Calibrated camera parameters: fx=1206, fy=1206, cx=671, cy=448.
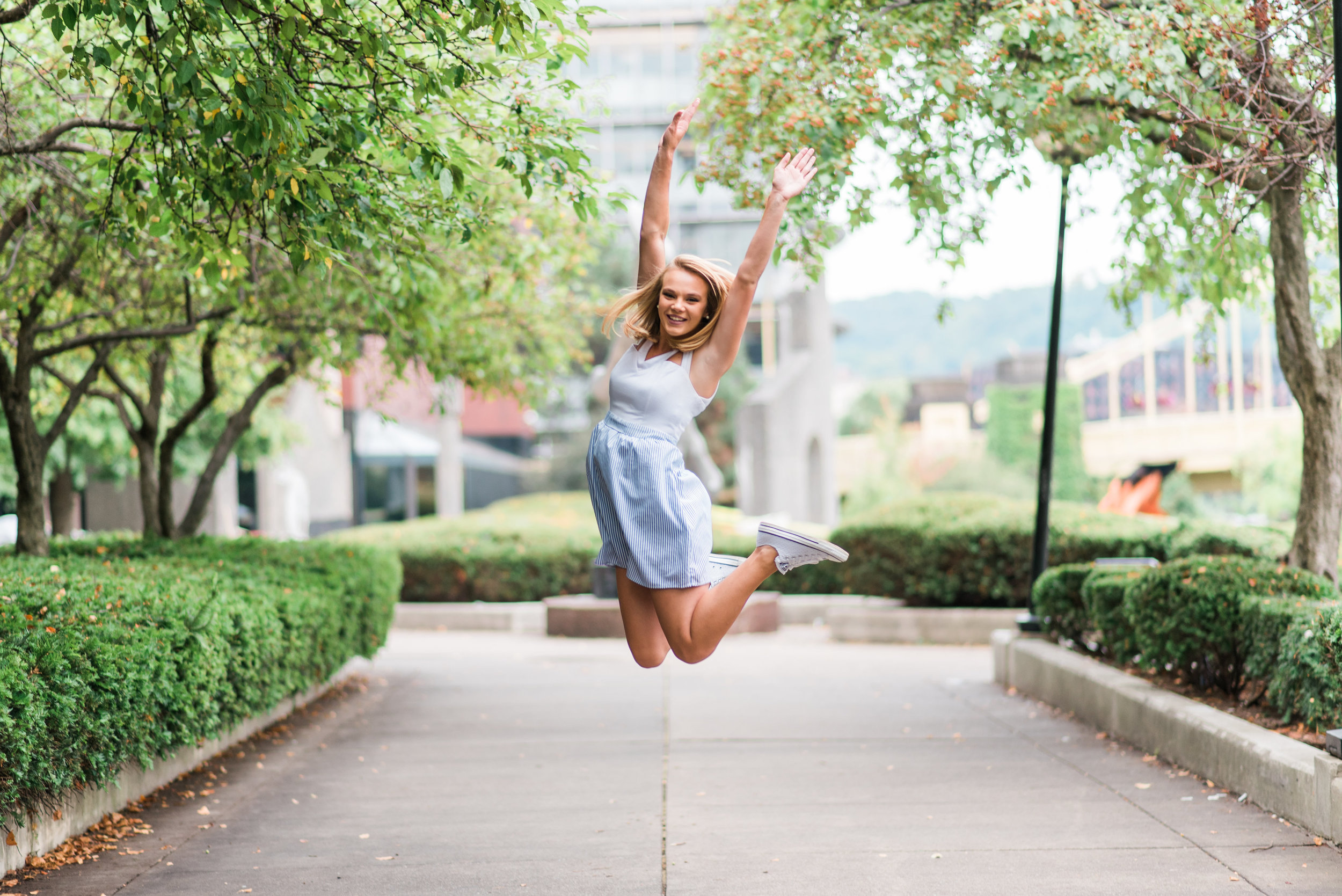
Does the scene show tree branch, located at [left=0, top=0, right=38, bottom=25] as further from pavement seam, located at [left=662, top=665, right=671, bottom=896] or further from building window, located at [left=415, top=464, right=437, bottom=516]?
building window, located at [left=415, top=464, right=437, bottom=516]

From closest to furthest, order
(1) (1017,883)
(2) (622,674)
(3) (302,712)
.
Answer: (1) (1017,883) < (3) (302,712) < (2) (622,674)

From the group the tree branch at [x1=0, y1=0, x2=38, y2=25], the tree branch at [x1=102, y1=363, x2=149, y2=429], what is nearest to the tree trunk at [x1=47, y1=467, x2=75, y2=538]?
the tree branch at [x1=102, y1=363, x2=149, y2=429]

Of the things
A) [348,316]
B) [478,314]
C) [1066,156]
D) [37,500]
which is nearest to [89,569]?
[37,500]

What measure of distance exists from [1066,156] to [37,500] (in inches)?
302

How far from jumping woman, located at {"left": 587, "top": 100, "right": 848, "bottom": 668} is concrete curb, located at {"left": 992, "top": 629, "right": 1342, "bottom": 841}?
2822 mm

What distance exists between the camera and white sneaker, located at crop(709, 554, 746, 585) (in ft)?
13.7

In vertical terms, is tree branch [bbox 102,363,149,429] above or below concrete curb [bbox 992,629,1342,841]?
above

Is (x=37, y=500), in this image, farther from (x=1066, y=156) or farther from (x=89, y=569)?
(x=1066, y=156)

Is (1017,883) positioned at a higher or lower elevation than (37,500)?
lower

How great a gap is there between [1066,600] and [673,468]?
6686 millimetres

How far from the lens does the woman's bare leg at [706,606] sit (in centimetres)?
398

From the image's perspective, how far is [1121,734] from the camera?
25.0 feet

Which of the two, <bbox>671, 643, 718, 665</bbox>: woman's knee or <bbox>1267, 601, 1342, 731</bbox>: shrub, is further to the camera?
<bbox>1267, 601, 1342, 731</bbox>: shrub

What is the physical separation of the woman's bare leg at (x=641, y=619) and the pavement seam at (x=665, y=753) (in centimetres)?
108
